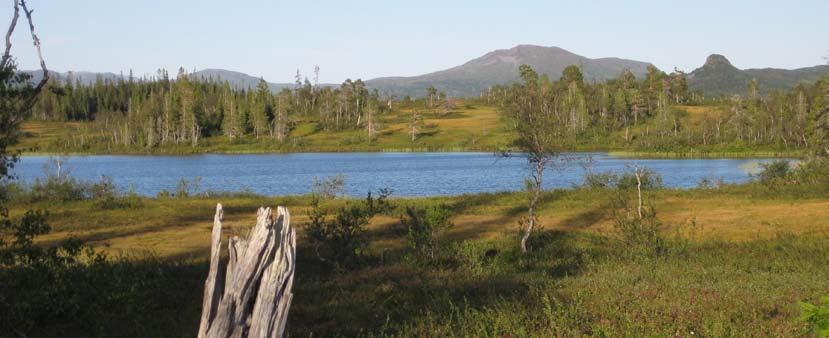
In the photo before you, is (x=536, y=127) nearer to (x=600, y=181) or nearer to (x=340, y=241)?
(x=340, y=241)

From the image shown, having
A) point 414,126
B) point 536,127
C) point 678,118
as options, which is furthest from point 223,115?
point 536,127

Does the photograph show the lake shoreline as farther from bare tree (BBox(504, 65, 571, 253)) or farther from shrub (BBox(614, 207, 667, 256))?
shrub (BBox(614, 207, 667, 256))

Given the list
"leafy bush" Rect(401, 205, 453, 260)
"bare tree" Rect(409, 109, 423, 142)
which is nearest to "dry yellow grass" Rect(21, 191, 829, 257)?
"leafy bush" Rect(401, 205, 453, 260)

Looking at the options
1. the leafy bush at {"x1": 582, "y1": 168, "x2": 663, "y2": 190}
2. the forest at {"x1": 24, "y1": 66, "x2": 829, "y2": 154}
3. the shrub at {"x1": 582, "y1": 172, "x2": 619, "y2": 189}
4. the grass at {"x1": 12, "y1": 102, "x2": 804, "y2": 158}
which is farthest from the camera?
the forest at {"x1": 24, "y1": 66, "x2": 829, "y2": 154}

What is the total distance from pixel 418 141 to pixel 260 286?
125174 mm

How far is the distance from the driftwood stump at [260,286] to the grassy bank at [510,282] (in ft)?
12.3

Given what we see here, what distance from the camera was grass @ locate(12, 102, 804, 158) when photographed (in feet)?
358

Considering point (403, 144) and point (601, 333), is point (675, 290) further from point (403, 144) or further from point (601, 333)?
point (403, 144)

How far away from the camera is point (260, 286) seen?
17.6 ft

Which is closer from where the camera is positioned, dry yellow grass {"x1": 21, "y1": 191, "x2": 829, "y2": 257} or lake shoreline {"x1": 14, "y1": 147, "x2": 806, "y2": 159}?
dry yellow grass {"x1": 21, "y1": 191, "x2": 829, "y2": 257}

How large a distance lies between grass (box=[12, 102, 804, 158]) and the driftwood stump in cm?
10328

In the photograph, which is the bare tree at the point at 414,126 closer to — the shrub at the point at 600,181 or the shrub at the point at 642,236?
the shrub at the point at 600,181

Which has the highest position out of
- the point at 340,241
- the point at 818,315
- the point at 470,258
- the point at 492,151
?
the point at 818,315

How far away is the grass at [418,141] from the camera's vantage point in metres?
109
